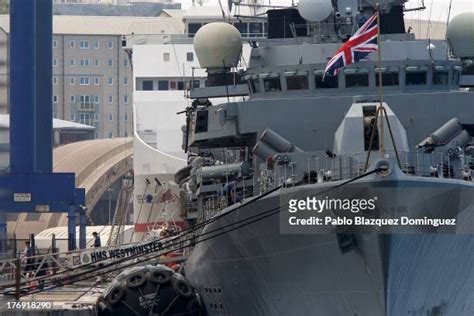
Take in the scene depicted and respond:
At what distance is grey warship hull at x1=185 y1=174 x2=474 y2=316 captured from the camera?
95.0 feet

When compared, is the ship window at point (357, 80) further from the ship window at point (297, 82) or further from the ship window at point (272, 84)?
the ship window at point (272, 84)

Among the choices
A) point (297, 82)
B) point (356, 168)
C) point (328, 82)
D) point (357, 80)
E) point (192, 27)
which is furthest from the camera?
point (192, 27)

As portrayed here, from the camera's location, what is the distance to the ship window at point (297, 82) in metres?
34.9

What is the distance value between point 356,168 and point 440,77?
6240 mm

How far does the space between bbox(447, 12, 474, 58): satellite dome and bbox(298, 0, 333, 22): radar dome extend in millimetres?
3741

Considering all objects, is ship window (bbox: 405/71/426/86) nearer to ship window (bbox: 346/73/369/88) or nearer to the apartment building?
ship window (bbox: 346/73/369/88)

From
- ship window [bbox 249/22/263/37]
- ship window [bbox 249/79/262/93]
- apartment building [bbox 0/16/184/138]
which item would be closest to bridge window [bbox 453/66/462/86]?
ship window [bbox 249/79/262/93]

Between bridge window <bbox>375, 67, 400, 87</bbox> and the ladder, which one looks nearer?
bridge window <bbox>375, 67, 400, 87</bbox>

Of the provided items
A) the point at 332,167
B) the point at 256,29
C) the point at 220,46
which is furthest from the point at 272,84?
the point at 256,29

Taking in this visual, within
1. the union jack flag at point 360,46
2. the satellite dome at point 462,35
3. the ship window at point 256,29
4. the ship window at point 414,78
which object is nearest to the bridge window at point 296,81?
the ship window at point 414,78

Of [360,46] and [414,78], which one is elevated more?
[360,46]

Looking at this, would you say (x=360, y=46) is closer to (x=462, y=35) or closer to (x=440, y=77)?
(x=440, y=77)

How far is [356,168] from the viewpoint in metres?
29.7

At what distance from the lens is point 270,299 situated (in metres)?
31.2
